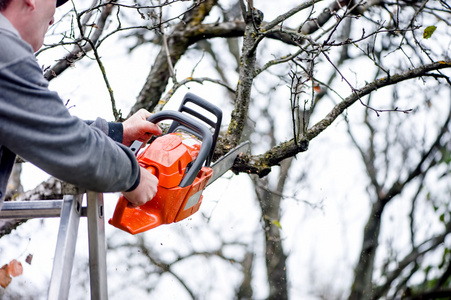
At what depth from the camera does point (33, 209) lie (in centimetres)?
150

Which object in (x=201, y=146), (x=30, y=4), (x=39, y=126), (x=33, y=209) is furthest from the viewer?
(x=201, y=146)

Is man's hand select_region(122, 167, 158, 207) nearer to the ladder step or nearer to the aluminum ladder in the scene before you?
the aluminum ladder

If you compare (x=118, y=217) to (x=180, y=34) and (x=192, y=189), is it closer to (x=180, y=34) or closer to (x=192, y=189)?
(x=192, y=189)

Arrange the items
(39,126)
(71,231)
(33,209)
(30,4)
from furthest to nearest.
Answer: (33,209)
(71,231)
(30,4)
(39,126)

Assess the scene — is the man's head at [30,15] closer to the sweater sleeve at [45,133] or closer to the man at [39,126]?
the man at [39,126]

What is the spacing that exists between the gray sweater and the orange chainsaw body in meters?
0.42

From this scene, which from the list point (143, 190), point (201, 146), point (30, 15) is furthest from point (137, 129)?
point (30, 15)

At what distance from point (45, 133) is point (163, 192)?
64 cm

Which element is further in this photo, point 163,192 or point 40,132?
point 163,192

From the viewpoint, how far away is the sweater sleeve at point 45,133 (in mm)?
1049

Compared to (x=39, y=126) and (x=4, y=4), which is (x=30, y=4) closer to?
(x=4, y=4)

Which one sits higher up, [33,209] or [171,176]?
[171,176]

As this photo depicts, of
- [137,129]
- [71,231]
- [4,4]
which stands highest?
[137,129]

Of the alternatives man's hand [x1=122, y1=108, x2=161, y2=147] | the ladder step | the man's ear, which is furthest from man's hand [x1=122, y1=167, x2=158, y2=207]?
the man's ear
